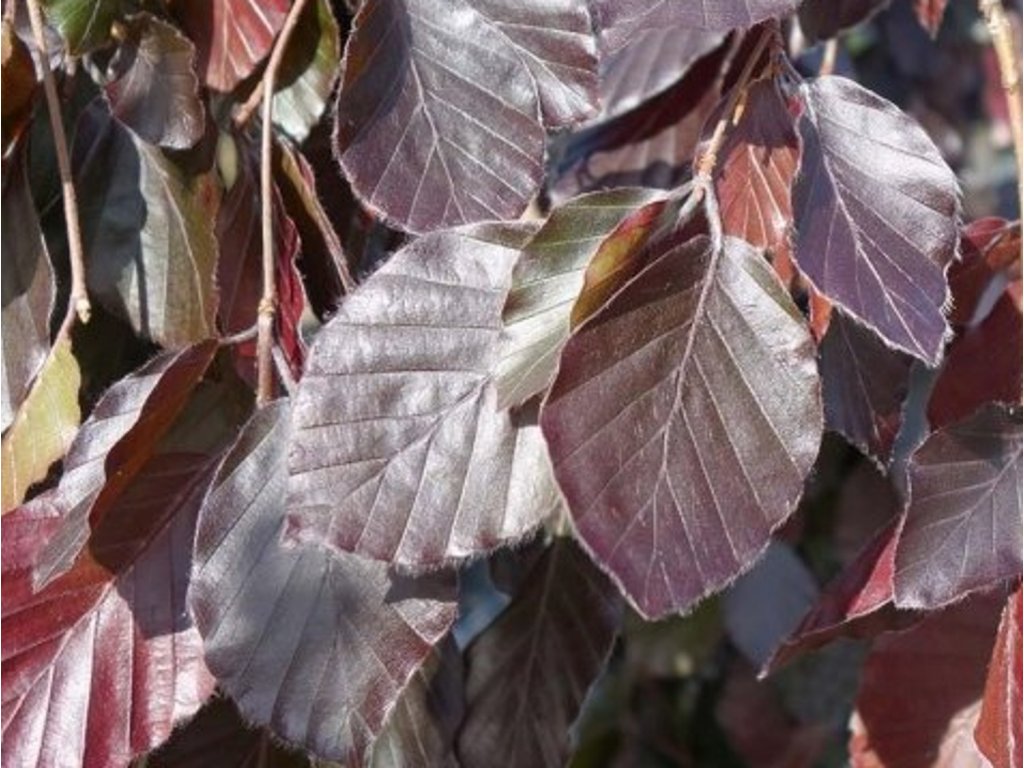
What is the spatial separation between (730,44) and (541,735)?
434 mm

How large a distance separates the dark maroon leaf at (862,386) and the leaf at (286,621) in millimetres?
221

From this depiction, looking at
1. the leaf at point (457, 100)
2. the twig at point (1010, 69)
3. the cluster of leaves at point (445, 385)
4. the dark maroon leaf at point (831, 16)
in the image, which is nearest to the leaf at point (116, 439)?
the cluster of leaves at point (445, 385)

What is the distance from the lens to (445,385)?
738mm

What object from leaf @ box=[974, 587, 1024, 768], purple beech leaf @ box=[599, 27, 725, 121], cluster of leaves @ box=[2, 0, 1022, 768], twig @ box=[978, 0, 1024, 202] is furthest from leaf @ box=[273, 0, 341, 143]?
leaf @ box=[974, 587, 1024, 768]

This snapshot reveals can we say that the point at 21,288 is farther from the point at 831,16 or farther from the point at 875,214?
the point at 831,16

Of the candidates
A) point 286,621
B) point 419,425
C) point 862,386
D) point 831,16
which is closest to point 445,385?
point 419,425

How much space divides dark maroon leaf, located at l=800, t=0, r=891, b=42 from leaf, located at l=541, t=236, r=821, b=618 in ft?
1.46

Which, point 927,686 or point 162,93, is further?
point 927,686

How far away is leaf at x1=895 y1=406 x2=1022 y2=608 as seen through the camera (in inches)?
31.0

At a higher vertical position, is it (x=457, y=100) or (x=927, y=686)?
(x=457, y=100)

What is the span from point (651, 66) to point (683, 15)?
380mm

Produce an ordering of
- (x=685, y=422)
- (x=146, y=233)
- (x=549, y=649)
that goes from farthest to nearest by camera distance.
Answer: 1. (x=549, y=649)
2. (x=146, y=233)
3. (x=685, y=422)

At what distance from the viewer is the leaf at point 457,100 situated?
789 millimetres

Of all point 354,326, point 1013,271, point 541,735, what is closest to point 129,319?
point 354,326
